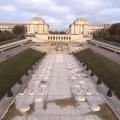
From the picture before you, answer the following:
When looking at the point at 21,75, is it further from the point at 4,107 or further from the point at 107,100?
the point at 107,100

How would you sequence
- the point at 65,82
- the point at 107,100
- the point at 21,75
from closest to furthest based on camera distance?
the point at 107,100
the point at 65,82
the point at 21,75

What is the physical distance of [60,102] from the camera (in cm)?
1395

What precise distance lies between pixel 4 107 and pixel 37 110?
2219 mm

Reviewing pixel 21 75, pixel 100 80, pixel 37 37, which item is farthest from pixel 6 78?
pixel 37 37

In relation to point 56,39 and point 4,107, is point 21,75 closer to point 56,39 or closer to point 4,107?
point 4,107

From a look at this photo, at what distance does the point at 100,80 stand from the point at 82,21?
78.9 m

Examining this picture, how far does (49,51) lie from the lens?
52344 millimetres

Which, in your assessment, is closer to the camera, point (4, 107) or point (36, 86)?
point (4, 107)

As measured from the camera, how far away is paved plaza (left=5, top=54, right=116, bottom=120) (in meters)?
11.7

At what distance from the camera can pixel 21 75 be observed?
21422mm

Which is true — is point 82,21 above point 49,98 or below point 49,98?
above

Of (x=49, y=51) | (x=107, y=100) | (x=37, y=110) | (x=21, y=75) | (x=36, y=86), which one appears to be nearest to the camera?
(x=37, y=110)

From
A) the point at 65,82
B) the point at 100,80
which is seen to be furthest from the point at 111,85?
the point at 65,82

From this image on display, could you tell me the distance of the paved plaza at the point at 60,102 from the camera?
38.3 ft
